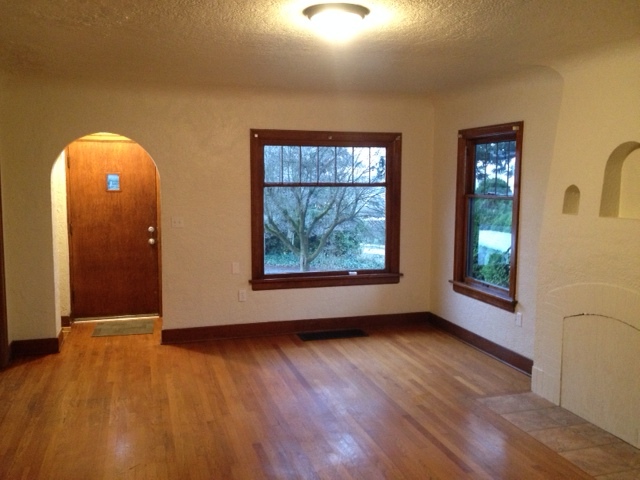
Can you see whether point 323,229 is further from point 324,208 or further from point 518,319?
point 518,319

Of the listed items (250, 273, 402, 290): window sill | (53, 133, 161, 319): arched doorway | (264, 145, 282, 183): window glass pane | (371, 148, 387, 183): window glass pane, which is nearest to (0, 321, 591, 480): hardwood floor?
(250, 273, 402, 290): window sill

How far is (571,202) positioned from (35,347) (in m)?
4.64

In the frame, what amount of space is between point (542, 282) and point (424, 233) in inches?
83.8

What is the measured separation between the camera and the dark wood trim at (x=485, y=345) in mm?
4706

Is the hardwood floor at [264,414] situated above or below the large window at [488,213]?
below

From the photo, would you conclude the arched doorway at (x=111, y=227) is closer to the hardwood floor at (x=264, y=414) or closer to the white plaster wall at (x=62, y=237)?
the white plaster wall at (x=62, y=237)

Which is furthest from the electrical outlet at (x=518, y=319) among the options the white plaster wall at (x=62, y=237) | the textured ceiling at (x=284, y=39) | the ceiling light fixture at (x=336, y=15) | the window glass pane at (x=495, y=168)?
the white plaster wall at (x=62, y=237)

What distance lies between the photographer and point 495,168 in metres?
5.11

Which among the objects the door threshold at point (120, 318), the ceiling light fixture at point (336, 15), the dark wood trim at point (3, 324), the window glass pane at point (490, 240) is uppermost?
the ceiling light fixture at point (336, 15)

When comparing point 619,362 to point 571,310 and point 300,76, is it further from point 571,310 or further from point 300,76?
point 300,76

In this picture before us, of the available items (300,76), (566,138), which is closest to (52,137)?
(300,76)

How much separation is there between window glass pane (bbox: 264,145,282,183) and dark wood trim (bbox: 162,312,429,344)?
4.88ft

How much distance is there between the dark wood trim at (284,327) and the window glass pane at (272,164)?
149 cm

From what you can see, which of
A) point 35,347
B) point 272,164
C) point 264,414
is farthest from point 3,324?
point 272,164
